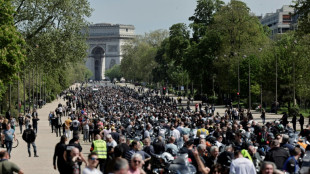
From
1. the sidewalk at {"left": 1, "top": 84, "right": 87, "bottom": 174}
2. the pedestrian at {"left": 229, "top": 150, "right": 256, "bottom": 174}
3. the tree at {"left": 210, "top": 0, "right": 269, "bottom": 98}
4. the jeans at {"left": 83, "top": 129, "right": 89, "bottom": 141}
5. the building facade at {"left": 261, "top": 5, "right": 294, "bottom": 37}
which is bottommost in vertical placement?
the sidewalk at {"left": 1, "top": 84, "right": 87, "bottom": 174}

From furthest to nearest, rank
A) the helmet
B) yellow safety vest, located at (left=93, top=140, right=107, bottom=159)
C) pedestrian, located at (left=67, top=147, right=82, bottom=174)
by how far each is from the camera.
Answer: yellow safety vest, located at (left=93, top=140, right=107, bottom=159), the helmet, pedestrian, located at (left=67, top=147, right=82, bottom=174)

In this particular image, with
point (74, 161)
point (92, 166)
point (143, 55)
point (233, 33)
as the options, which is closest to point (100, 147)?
point (74, 161)

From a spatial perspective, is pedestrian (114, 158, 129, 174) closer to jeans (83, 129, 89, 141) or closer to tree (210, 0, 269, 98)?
jeans (83, 129, 89, 141)

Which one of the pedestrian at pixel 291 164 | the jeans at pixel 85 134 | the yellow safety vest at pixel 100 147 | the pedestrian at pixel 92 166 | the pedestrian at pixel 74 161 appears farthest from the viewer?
the jeans at pixel 85 134

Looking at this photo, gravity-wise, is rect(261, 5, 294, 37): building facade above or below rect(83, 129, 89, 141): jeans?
above

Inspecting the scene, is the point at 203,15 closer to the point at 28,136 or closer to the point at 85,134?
the point at 85,134

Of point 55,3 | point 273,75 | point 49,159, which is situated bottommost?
point 49,159

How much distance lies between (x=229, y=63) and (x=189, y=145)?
195 feet

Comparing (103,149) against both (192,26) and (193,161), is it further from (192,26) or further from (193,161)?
(192,26)

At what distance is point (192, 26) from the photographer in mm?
86250

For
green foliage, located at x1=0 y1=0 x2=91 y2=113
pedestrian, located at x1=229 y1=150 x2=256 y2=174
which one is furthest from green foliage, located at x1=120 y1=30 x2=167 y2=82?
pedestrian, located at x1=229 y1=150 x2=256 y2=174

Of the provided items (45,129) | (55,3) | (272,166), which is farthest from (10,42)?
(272,166)

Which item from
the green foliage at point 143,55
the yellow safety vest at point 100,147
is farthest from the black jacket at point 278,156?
the green foliage at point 143,55

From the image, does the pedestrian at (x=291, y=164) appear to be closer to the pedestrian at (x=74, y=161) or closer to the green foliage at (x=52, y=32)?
the pedestrian at (x=74, y=161)
